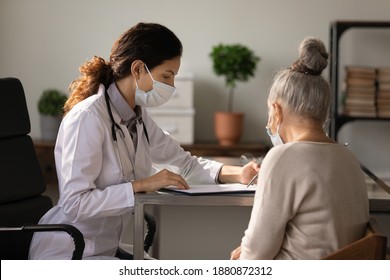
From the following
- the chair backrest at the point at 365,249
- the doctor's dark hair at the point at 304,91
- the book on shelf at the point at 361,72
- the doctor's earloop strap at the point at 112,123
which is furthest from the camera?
the book on shelf at the point at 361,72

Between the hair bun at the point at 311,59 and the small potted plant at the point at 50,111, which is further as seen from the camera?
the small potted plant at the point at 50,111

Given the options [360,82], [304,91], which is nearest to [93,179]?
[304,91]

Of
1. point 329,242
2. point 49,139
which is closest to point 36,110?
point 49,139

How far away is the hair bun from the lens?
6.26 feet

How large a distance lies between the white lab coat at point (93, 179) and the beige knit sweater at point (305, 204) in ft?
1.80

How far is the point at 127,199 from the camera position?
2.20m

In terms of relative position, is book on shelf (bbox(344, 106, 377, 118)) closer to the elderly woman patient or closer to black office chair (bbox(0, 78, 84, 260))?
black office chair (bbox(0, 78, 84, 260))

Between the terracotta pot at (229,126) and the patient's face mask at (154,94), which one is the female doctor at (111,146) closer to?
the patient's face mask at (154,94)

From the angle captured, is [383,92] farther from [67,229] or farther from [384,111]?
[67,229]

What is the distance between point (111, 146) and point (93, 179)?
0.37ft

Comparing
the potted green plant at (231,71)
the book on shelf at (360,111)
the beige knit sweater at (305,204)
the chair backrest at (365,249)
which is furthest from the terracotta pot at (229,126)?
the chair backrest at (365,249)

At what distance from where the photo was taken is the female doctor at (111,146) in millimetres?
2223

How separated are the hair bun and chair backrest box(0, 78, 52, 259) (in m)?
0.91
